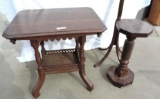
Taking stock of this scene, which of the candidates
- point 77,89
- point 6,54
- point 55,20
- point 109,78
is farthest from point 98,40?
point 6,54

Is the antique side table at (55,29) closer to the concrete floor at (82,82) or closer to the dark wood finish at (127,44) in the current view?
the concrete floor at (82,82)

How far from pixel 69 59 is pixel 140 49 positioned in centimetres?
103

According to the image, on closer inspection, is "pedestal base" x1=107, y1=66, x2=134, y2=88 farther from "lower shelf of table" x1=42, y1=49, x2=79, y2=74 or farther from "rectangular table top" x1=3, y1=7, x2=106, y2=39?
"rectangular table top" x1=3, y1=7, x2=106, y2=39

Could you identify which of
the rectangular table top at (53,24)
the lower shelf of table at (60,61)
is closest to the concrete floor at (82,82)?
the lower shelf of table at (60,61)

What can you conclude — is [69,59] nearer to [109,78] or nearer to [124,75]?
[109,78]

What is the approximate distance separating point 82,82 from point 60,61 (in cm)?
31

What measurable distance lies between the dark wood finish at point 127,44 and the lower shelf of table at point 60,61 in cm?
41

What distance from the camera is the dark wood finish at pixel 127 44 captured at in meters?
1.20

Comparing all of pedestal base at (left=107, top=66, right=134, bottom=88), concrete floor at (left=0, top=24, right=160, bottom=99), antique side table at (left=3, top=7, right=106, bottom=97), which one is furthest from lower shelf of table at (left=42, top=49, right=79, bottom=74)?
pedestal base at (left=107, top=66, right=134, bottom=88)

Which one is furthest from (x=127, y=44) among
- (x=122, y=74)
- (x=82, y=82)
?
(x=82, y=82)

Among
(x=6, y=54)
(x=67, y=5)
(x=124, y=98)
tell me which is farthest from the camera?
(x=6, y=54)

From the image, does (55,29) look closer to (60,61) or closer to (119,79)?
(60,61)

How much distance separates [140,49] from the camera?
202cm

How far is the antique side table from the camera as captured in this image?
1053mm
